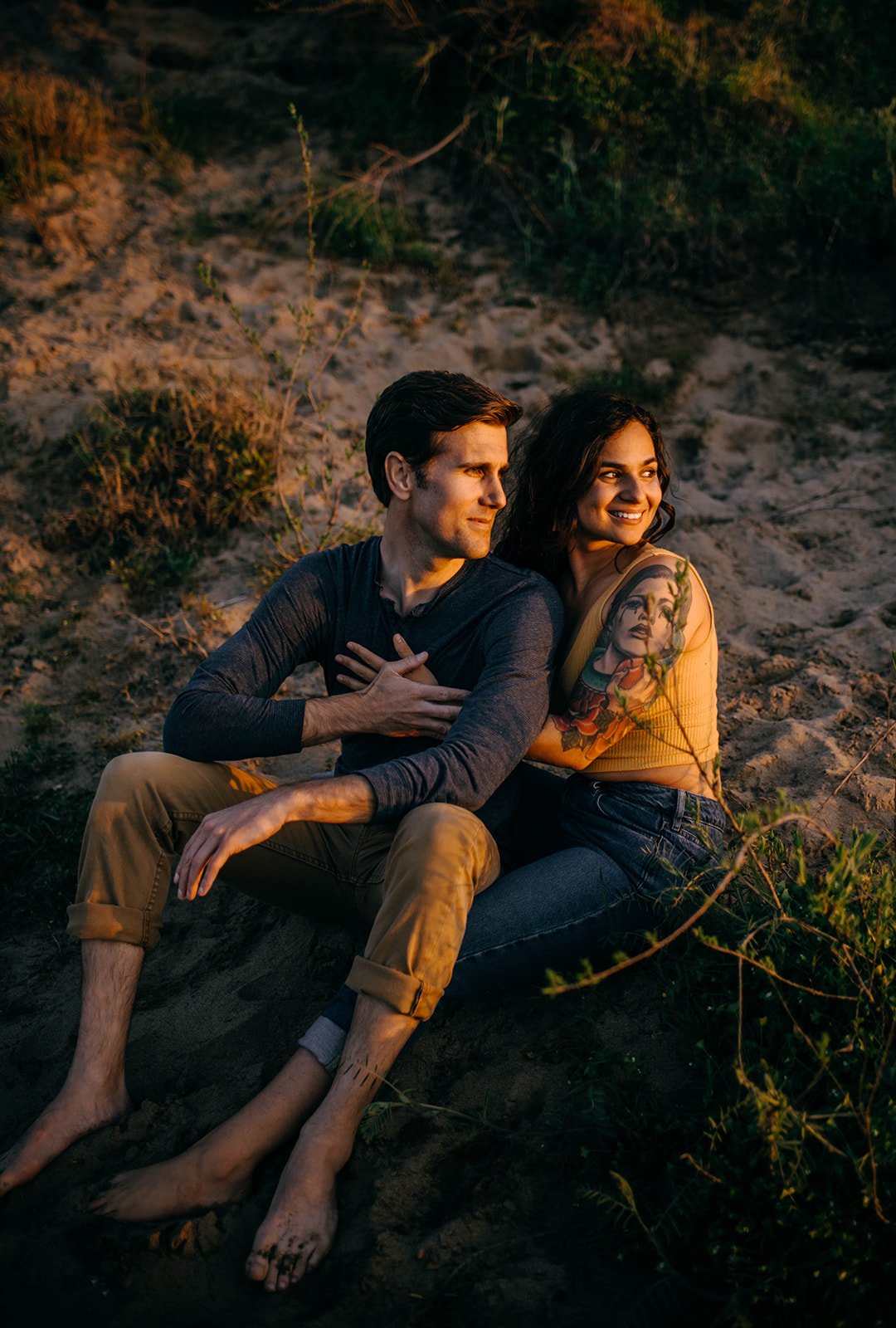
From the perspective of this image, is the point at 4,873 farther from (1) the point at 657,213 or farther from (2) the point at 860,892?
(1) the point at 657,213

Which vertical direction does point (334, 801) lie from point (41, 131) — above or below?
below

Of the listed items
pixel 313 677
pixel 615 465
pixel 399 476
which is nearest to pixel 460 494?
pixel 399 476

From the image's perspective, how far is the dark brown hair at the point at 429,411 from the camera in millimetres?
3160

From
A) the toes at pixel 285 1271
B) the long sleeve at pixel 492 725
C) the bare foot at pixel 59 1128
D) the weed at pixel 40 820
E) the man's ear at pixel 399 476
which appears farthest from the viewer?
the weed at pixel 40 820

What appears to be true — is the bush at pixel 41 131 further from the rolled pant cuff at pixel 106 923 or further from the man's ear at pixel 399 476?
the rolled pant cuff at pixel 106 923

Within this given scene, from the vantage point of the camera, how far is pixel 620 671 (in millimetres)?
2850

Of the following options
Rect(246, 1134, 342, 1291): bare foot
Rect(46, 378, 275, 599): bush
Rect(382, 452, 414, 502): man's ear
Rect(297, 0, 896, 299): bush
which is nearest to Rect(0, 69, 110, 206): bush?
Rect(297, 0, 896, 299): bush

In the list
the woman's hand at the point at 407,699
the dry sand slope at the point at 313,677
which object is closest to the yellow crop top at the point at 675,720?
the woman's hand at the point at 407,699

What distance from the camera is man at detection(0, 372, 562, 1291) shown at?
2477 millimetres

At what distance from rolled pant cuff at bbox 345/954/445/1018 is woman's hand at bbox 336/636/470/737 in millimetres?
744

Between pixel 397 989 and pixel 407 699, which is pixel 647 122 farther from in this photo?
pixel 397 989

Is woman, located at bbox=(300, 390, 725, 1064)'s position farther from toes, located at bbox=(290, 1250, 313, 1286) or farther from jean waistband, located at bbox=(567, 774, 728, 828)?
toes, located at bbox=(290, 1250, 313, 1286)

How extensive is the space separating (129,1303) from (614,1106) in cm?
122

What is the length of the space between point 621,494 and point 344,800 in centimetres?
131
